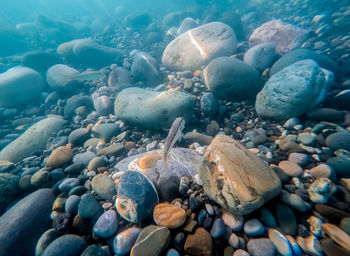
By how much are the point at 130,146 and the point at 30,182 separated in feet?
7.48

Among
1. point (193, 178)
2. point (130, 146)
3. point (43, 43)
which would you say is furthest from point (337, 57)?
point (43, 43)

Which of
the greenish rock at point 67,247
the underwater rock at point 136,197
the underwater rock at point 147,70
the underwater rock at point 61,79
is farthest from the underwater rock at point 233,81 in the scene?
the underwater rock at point 61,79

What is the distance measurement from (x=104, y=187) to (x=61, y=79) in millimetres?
8031

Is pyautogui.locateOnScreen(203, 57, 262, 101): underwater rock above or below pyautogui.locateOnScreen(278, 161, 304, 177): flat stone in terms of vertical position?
above

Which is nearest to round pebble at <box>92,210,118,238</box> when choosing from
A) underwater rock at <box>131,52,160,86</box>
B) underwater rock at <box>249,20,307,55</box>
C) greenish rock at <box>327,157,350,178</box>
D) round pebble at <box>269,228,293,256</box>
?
round pebble at <box>269,228,293,256</box>

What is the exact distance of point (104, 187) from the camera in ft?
9.08

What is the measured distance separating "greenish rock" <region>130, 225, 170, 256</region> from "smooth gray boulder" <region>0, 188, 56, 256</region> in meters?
1.90

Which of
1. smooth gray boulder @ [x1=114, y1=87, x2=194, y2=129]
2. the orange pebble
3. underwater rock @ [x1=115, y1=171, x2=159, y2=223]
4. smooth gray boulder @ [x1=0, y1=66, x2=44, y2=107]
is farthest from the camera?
smooth gray boulder @ [x1=0, y1=66, x2=44, y2=107]

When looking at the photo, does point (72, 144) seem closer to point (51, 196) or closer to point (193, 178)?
point (51, 196)

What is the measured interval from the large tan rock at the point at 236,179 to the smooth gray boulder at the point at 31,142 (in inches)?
230

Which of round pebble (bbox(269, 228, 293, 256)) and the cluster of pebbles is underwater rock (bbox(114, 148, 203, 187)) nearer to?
the cluster of pebbles

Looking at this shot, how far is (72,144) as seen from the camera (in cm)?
466

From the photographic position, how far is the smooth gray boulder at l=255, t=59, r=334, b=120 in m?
3.24

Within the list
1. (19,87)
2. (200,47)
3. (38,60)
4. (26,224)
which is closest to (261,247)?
(26,224)
